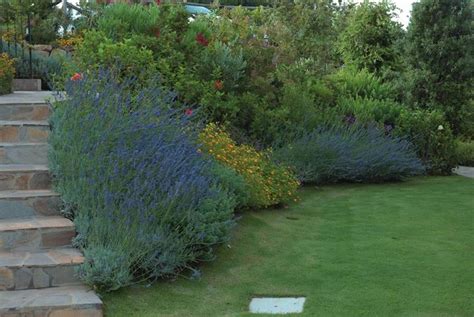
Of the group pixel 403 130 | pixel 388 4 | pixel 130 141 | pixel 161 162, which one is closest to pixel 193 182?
pixel 161 162

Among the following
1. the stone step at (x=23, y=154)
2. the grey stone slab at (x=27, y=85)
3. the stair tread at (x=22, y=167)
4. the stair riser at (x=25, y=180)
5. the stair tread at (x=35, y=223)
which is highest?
the grey stone slab at (x=27, y=85)

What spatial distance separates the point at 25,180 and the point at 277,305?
253 cm

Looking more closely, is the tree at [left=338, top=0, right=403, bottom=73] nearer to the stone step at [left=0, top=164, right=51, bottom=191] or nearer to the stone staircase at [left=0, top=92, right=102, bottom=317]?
the stone staircase at [left=0, top=92, right=102, bottom=317]

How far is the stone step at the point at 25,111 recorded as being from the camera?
6.92 m

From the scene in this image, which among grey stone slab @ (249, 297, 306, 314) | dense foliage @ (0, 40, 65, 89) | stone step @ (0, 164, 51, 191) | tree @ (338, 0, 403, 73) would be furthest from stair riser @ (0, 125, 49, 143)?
tree @ (338, 0, 403, 73)

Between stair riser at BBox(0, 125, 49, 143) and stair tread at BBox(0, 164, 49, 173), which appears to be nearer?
stair tread at BBox(0, 164, 49, 173)

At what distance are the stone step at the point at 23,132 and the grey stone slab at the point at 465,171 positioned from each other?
314 inches

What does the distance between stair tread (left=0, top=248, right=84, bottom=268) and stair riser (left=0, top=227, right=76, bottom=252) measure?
0.06 meters

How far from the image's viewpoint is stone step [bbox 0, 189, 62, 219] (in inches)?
212

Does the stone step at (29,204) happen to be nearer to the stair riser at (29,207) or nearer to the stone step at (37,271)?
the stair riser at (29,207)

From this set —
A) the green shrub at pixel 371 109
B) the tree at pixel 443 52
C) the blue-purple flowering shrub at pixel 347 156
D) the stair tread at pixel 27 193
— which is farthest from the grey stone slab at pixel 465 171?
the stair tread at pixel 27 193

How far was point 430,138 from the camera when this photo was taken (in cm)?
1186

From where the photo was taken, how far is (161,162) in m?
5.26

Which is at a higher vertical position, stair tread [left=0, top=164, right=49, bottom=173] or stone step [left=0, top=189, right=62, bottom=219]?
stair tread [left=0, top=164, right=49, bottom=173]
